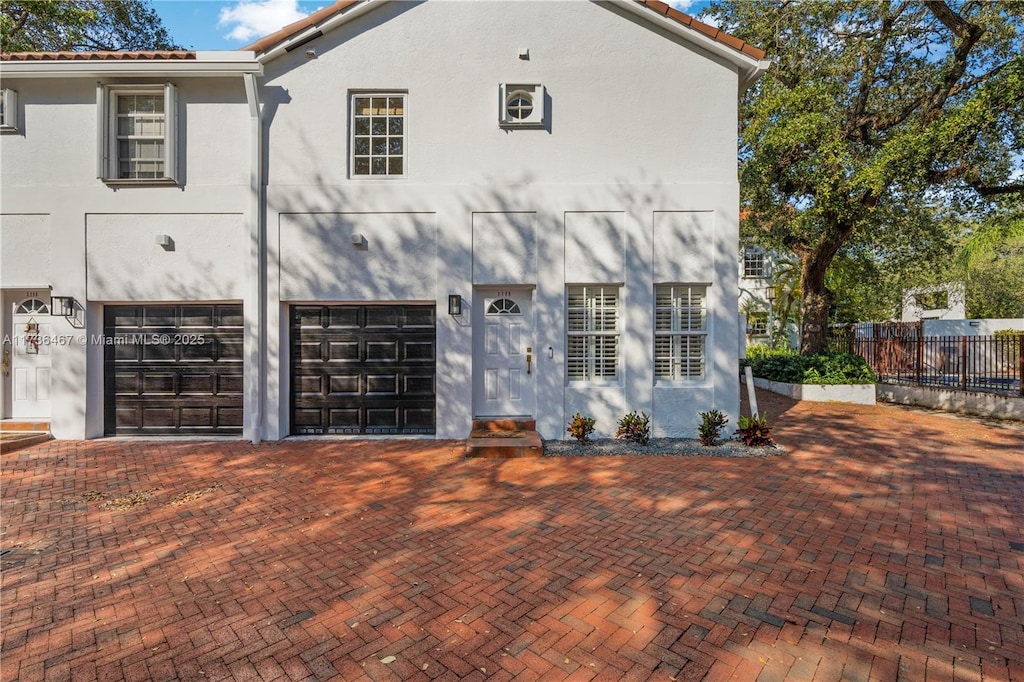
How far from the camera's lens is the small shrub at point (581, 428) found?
7.38 metres

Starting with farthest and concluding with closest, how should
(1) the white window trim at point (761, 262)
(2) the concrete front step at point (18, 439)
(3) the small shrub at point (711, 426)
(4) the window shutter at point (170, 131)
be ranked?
(1) the white window trim at point (761, 262)
(4) the window shutter at point (170, 131)
(3) the small shrub at point (711, 426)
(2) the concrete front step at point (18, 439)

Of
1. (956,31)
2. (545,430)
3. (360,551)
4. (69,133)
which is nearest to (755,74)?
(956,31)

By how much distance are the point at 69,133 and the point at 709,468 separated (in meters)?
11.4

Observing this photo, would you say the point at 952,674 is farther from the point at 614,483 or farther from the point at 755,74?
the point at 755,74

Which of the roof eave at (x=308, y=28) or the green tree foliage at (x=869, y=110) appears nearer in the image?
the roof eave at (x=308, y=28)

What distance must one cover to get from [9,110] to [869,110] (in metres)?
18.4

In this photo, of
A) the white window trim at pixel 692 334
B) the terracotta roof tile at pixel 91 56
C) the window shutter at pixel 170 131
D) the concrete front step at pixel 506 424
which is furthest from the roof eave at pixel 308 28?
the concrete front step at pixel 506 424

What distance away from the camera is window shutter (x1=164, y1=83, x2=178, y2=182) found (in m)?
7.46

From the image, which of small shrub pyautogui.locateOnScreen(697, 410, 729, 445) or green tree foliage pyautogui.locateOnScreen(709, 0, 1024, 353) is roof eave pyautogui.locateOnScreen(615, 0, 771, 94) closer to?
green tree foliage pyautogui.locateOnScreen(709, 0, 1024, 353)

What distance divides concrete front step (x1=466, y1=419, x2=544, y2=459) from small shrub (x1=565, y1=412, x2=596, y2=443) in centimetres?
57

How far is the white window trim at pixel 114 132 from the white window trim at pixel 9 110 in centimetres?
142

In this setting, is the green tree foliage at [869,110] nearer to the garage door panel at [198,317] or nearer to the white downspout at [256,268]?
the white downspout at [256,268]

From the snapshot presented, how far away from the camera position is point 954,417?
32.9 ft

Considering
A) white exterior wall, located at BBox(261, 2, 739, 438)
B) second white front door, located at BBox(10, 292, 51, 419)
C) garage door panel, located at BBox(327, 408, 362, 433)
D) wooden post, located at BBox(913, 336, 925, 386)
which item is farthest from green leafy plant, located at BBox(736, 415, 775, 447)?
second white front door, located at BBox(10, 292, 51, 419)
